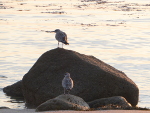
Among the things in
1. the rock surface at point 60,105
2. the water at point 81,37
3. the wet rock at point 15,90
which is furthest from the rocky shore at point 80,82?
the rock surface at point 60,105

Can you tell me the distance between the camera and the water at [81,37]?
23.8m

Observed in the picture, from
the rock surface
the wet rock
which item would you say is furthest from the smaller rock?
the wet rock

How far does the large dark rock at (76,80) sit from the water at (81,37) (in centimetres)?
123

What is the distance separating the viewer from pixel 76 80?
1681 centimetres

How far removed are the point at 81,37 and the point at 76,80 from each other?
722 inches

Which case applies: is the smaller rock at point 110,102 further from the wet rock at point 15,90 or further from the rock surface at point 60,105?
the wet rock at point 15,90

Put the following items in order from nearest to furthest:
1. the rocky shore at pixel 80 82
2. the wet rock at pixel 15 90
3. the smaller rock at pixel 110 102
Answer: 1. the smaller rock at pixel 110 102
2. the rocky shore at pixel 80 82
3. the wet rock at pixel 15 90

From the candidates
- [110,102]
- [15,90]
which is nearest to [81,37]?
[15,90]

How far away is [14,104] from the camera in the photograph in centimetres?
1831

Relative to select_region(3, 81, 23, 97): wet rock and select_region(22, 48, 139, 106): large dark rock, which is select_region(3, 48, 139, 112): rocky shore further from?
select_region(3, 81, 23, 97): wet rock

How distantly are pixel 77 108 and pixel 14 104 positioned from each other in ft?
17.7

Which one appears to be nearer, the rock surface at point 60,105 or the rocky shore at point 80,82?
the rock surface at point 60,105

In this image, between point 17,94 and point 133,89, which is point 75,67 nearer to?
point 133,89

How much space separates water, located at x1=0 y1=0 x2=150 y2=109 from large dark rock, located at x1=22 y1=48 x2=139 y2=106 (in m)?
1.23
